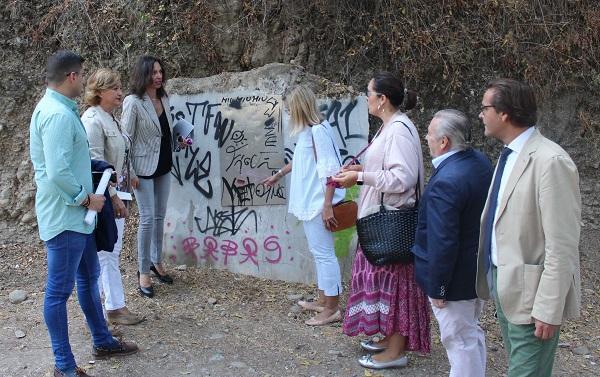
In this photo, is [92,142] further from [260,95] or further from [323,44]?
[323,44]

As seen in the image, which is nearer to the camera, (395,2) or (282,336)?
(282,336)

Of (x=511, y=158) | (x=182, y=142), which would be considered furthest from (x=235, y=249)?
(x=511, y=158)

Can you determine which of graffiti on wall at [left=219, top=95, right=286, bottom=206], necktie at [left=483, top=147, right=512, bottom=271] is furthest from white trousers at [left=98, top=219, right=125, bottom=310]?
necktie at [left=483, top=147, right=512, bottom=271]

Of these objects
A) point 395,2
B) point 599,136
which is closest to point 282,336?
point 395,2

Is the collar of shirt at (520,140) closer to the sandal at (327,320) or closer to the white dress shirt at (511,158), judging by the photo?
the white dress shirt at (511,158)

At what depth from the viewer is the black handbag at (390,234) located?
3631 millimetres

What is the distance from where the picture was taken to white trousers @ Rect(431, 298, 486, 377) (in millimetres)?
3244

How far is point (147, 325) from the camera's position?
4.50 m

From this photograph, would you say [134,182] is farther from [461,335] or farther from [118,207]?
[461,335]

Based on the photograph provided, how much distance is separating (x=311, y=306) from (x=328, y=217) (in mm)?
925

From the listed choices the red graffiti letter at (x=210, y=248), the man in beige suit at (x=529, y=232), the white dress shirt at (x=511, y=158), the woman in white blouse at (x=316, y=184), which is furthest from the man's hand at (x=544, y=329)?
the red graffiti letter at (x=210, y=248)

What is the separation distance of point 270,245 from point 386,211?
7.05 feet

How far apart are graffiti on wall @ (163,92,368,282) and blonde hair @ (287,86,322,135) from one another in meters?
1.11

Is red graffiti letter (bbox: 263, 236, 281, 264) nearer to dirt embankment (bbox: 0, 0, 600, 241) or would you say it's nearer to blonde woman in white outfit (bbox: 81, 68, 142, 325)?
blonde woman in white outfit (bbox: 81, 68, 142, 325)
